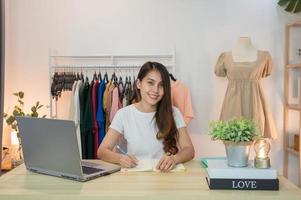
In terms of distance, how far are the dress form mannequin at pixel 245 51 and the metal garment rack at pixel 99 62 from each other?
62 centimetres

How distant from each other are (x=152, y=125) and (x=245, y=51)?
1460 mm

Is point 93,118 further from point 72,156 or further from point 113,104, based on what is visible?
point 72,156

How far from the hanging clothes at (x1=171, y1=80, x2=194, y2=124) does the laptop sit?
1642 mm

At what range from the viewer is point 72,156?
4.47 feet

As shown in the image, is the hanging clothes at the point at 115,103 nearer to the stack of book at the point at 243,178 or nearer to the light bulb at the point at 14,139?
the light bulb at the point at 14,139

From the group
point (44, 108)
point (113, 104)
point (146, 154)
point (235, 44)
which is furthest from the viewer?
point (44, 108)

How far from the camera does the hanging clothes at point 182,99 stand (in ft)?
10.3

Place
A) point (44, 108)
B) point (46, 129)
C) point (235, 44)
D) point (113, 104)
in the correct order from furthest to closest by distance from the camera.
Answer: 1. point (44, 108)
2. point (235, 44)
3. point (113, 104)
4. point (46, 129)

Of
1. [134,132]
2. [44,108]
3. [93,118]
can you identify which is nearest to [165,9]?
[93,118]

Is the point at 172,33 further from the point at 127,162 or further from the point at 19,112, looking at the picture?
Answer: the point at 127,162

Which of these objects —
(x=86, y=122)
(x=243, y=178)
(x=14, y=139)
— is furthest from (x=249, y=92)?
(x=14, y=139)

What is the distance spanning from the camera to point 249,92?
10.1 feet

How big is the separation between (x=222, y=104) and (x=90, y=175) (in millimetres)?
2136

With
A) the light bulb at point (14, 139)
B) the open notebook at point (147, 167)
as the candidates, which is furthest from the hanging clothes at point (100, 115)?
the open notebook at point (147, 167)
